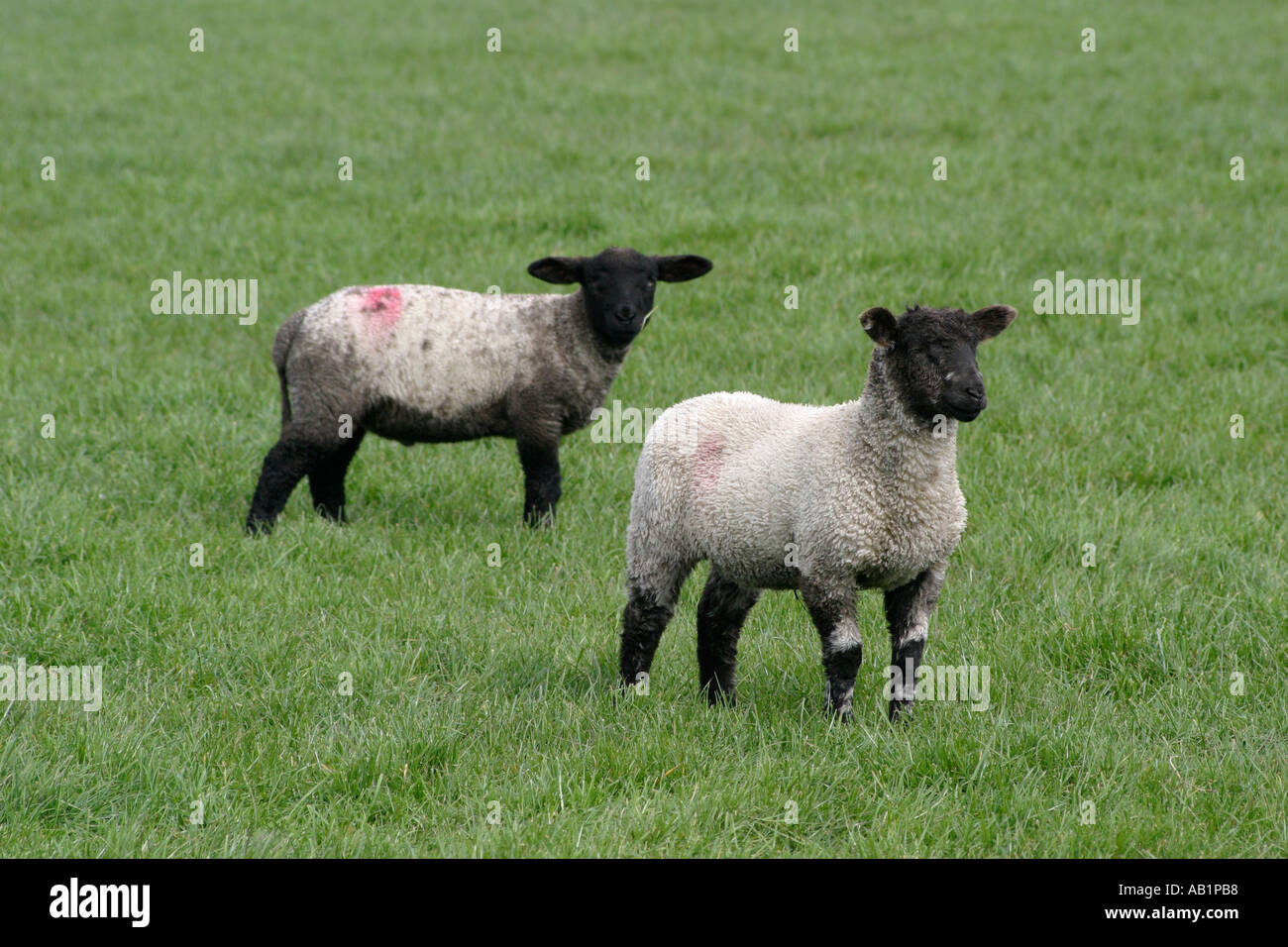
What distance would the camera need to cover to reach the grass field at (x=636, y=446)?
4688 millimetres

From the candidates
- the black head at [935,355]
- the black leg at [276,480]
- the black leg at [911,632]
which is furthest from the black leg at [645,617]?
the black leg at [276,480]

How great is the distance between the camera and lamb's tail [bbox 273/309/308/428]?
8.22m

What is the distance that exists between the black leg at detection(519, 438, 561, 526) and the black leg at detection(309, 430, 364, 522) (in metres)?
1.04

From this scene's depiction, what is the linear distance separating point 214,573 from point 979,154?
10.7 metres

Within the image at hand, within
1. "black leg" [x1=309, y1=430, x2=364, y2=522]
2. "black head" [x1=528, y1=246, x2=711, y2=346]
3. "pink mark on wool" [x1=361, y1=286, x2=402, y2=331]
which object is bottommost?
"black leg" [x1=309, y1=430, x2=364, y2=522]

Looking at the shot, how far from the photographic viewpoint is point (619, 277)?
795 centimetres

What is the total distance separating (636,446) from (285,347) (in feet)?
8.14

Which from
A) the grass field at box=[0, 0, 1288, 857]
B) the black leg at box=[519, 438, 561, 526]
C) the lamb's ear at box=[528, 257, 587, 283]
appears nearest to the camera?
the grass field at box=[0, 0, 1288, 857]

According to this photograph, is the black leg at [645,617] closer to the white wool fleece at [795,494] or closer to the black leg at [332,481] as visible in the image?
the white wool fleece at [795,494]

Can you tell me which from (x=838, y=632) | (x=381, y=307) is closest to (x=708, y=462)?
(x=838, y=632)

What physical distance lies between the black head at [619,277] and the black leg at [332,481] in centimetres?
159

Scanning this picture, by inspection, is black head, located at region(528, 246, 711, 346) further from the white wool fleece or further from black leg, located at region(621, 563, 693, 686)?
black leg, located at region(621, 563, 693, 686)

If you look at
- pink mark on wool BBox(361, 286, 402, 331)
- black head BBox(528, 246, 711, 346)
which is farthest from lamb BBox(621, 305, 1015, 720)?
pink mark on wool BBox(361, 286, 402, 331)

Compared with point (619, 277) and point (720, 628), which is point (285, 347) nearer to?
point (619, 277)
